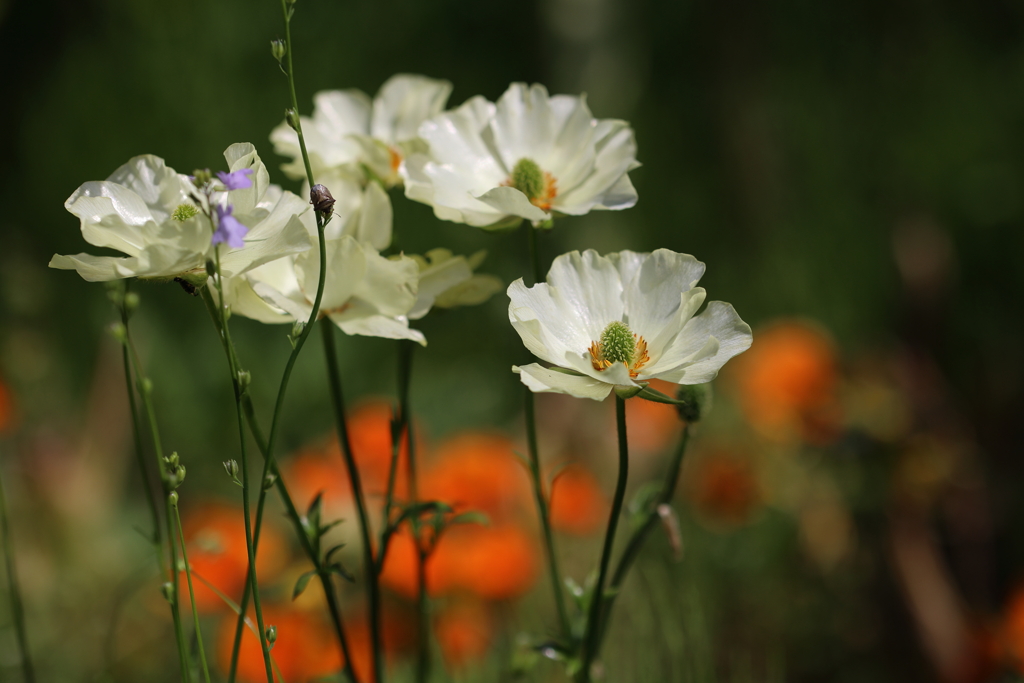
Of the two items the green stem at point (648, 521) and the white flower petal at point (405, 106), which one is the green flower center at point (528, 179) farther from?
the green stem at point (648, 521)

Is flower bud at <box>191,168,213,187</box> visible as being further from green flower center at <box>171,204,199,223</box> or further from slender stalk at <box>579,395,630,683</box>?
slender stalk at <box>579,395,630,683</box>

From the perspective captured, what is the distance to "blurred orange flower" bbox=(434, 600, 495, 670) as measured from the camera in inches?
50.3

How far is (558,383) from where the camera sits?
0.58m

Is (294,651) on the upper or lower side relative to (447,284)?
lower

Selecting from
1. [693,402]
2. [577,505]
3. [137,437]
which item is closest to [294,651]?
[577,505]

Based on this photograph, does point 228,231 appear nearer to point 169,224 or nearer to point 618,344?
point 169,224

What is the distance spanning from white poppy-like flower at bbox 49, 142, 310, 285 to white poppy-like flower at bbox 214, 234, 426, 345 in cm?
5

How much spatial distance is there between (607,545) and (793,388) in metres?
1.28

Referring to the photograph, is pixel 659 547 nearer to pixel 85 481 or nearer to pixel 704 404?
pixel 704 404

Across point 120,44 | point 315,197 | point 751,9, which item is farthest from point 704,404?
point 120,44

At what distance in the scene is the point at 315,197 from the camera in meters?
0.55

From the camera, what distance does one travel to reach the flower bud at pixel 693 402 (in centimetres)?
71

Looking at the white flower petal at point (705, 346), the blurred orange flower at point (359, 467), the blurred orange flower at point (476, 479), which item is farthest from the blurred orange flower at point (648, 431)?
the white flower petal at point (705, 346)

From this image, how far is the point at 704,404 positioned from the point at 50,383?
2.25m
